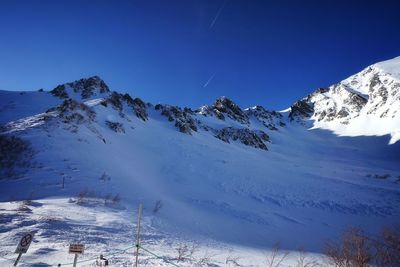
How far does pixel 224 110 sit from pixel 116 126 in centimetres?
5633

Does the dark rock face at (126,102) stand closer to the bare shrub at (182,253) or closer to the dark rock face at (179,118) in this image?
the dark rock face at (179,118)

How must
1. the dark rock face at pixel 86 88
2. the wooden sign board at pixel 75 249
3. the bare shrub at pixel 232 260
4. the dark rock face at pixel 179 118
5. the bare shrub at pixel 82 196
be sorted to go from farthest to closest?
the dark rock face at pixel 86 88, the dark rock face at pixel 179 118, the bare shrub at pixel 82 196, the bare shrub at pixel 232 260, the wooden sign board at pixel 75 249

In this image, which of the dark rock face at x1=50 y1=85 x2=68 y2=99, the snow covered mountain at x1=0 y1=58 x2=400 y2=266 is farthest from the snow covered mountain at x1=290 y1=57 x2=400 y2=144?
the dark rock face at x1=50 y1=85 x2=68 y2=99

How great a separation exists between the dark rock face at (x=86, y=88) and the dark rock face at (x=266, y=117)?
5436 centimetres

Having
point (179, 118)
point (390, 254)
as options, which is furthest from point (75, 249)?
point (179, 118)

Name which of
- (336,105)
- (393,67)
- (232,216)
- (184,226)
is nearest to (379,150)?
(336,105)

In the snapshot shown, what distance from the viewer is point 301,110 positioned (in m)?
120

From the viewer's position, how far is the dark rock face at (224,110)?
278 ft

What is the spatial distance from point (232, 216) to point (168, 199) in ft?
15.6

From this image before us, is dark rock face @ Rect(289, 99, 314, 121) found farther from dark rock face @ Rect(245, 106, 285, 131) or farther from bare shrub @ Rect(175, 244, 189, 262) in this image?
bare shrub @ Rect(175, 244, 189, 262)

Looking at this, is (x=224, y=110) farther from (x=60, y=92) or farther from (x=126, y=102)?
(x=60, y=92)

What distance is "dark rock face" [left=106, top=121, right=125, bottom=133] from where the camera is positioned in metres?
39.2

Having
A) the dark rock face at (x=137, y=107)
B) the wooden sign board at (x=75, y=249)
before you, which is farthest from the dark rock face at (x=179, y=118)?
the wooden sign board at (x=75, y=249)

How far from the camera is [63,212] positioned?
1368cm
